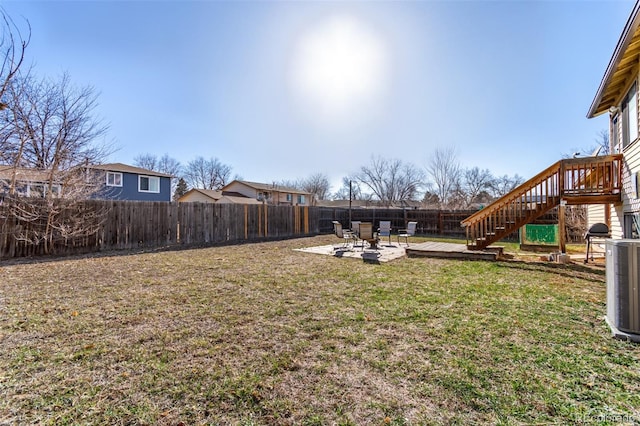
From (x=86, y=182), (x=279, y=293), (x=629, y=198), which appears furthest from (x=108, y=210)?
(x=629, y=198)

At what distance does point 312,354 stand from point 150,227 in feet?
33.5

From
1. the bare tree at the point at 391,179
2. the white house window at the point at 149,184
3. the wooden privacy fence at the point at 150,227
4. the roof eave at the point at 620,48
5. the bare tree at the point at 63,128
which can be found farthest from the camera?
the bare tree at the point at 391,179

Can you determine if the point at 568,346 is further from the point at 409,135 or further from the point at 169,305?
the point at 409,135

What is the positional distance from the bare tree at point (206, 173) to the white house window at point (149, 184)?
87.9ft

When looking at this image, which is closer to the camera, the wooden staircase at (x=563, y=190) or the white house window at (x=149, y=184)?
the wooden staircase at (x=563, y=190)

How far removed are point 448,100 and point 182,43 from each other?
1023cm

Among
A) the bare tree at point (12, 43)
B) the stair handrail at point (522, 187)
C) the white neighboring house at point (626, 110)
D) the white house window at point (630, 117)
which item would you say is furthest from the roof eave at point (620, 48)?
the bare tree at point (12, 43)

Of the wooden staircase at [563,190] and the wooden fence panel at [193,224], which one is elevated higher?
the wooden staircase at [563,190]

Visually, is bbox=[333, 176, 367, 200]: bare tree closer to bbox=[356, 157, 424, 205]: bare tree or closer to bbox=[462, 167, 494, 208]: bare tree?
bbox=[356, 157, 424, 205]: bare tree

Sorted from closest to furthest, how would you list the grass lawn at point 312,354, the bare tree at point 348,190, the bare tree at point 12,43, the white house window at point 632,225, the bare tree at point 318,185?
the grass lawn at point 312,354
the bare tree at point 12,43
the white house window at point 632,225
the bare tree at point 348,190
the bare tree at point 318,185

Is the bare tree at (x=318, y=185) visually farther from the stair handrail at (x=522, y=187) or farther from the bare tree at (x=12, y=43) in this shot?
the bare tree at (x=12, y=43)

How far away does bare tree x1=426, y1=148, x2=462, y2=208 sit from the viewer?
28703 millimetres

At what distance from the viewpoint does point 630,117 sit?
6.64 meters

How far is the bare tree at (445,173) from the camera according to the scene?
28.7m
